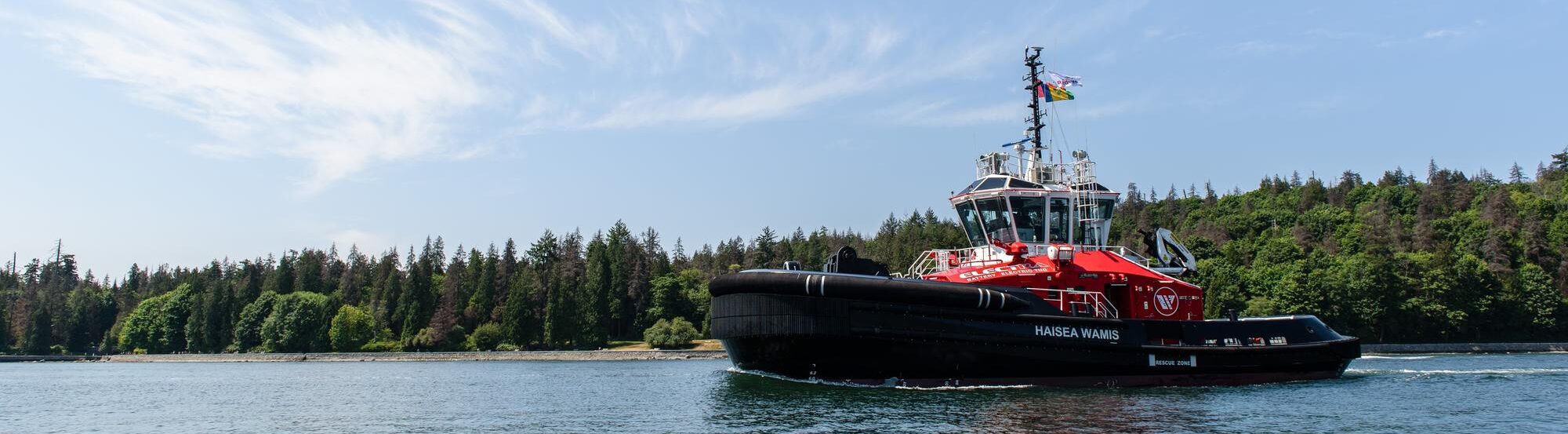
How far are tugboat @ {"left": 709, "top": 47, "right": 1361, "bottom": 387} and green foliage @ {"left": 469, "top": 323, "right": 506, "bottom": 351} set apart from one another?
61543 millimetres

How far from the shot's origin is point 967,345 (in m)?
25.1

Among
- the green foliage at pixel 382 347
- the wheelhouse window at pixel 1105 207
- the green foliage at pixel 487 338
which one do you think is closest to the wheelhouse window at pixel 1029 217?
the wheelhouse window at pixel 1105 207

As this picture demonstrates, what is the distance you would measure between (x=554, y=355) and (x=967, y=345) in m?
59.0

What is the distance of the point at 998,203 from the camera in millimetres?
29641

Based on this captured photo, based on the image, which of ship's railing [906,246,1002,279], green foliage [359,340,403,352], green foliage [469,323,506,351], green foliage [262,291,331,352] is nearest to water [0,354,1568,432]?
ship's railing [906,246,1002,279]

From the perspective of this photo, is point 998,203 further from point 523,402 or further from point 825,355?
point 523,402

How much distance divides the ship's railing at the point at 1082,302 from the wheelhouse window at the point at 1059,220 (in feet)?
8.38

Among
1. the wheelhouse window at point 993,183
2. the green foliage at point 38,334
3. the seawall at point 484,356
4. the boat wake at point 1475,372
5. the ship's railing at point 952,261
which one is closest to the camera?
the wheelhouse window at point 993,183

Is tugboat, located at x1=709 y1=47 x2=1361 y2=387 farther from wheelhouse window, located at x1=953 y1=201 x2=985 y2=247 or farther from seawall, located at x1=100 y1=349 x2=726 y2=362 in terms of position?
seawall, located at x1=100 y1=349 x2=726 y2=362

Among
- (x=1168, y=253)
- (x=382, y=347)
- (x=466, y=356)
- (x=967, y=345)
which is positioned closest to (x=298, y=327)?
(x=382, y=347)

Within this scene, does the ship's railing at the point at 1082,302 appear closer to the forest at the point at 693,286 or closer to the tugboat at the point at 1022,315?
the tugboat at the point at 1022,315

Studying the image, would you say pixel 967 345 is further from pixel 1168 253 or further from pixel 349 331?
pixel 349 331

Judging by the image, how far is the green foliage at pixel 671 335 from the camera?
278 ft

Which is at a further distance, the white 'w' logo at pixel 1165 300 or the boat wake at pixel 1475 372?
the boat wake at pixel 1475 372
